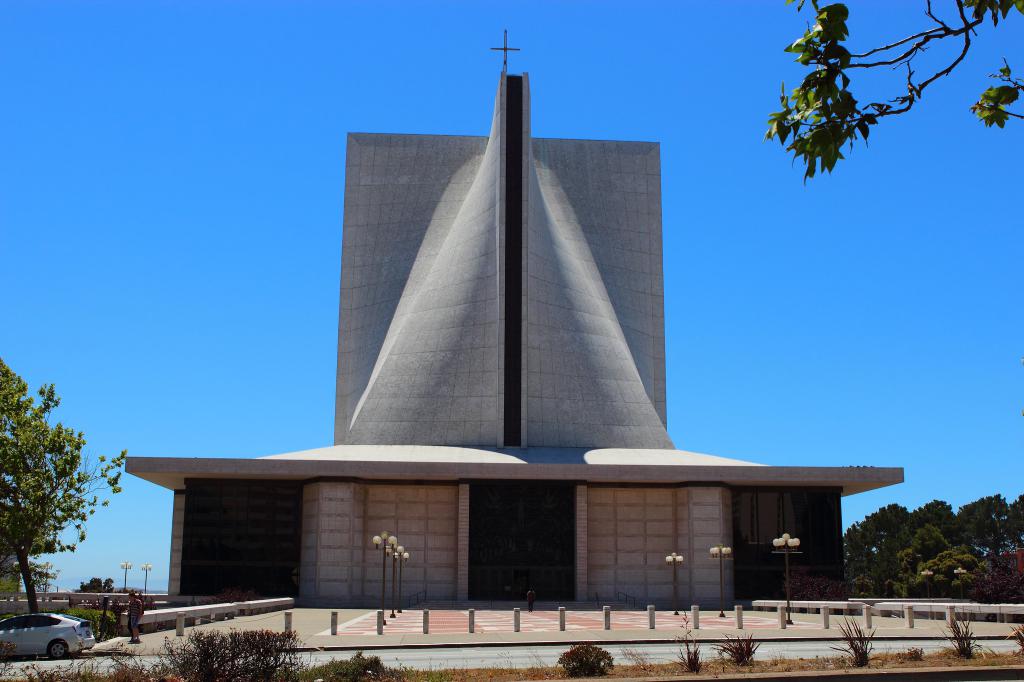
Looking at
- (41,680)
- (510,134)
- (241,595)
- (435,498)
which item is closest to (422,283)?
(510,134)

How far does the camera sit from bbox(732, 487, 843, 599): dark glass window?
4203 cm

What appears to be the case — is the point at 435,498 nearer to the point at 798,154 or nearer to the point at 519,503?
the point at 519,503

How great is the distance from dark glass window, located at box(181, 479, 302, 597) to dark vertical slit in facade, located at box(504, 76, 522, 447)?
11036mm

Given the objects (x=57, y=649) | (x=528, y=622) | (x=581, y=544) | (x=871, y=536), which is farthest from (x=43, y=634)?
(x=871, y=536)

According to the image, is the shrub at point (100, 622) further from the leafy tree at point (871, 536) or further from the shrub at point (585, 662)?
the leafy tree at point (871, 536)

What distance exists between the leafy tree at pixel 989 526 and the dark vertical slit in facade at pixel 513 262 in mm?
61319

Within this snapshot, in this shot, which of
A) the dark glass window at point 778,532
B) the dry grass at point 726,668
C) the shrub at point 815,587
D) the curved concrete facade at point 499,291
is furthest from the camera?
the curved concrete facade at point 499,291

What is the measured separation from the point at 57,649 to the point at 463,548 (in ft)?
66.5

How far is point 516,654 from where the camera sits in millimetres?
19969

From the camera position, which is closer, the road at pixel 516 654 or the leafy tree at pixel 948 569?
the road at pixel 516 654

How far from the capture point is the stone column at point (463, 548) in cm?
4094

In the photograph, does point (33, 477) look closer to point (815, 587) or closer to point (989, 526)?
point (815, 587)

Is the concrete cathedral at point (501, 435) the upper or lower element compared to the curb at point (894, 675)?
upper

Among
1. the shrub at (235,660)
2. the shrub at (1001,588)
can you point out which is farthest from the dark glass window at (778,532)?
the shrub at (235,660)
